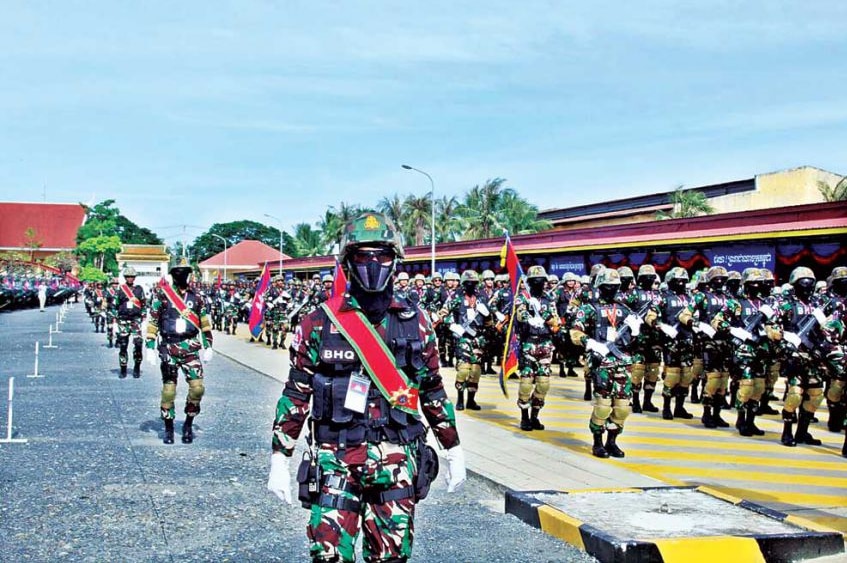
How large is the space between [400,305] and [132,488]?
4.60 metres

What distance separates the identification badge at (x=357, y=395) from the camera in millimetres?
4281

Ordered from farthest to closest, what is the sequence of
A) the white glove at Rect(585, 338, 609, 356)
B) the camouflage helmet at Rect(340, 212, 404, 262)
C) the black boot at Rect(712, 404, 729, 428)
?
the black boot at Rect(712, 404, 729, 428) → the white glove at Rect(585, 338, 609, 356) → the camouflage helmet at Rect(340, 212, 404, 262)

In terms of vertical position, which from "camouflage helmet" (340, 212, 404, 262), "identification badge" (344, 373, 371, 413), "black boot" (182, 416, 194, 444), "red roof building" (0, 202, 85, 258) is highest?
"red roof building" (0, 202, 85, 258)

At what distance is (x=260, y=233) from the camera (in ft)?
422

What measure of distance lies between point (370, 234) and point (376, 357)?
2.04ft

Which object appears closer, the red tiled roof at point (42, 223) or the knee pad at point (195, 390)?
the knee pad at point (195, 390)

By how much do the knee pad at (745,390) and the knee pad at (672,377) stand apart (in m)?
1.61

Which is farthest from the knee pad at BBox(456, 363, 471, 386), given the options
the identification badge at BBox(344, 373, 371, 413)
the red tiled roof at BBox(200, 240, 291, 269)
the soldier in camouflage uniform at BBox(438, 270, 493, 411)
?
the red tiled roof at BBox(200, 240, 291, 269)

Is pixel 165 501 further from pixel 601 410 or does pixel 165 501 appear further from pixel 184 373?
pixel 601 410

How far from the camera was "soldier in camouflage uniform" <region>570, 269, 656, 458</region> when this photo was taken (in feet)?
30.9

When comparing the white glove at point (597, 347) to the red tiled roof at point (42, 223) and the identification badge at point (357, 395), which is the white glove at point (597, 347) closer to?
the identification badge at point (357, 395)

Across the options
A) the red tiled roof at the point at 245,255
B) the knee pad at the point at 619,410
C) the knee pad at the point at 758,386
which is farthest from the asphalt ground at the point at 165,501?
the red tiled roof at the point at 245,255

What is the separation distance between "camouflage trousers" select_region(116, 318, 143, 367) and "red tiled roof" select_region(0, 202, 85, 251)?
387 feet

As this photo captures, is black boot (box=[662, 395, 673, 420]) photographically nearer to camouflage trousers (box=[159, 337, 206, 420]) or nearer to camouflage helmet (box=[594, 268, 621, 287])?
camouflage helmet (box=[594, 268, 621, 287])
